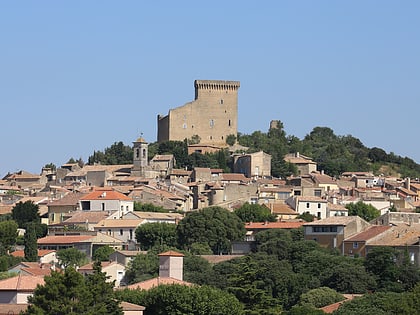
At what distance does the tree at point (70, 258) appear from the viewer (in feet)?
235

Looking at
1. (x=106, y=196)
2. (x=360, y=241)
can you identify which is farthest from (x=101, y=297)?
(x=106, y=196)

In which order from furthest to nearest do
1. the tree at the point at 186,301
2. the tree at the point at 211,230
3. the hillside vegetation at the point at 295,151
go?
the hillside vegetation at the point at 295,151
the tree at the point at 211,230
the tree at the point at 186,301

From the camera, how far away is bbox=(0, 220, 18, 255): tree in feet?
252

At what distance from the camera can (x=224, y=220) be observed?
75875 mm

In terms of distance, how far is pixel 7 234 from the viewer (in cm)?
7775

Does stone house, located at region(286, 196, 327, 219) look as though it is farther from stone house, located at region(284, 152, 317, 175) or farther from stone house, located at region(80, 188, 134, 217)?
stone house, located at region(284, 152, 317, 175)

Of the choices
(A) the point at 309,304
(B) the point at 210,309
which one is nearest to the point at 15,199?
(A) the point at 309,304

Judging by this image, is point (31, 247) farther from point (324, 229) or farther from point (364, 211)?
point (364, 211)

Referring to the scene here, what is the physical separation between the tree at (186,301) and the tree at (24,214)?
31615 mm

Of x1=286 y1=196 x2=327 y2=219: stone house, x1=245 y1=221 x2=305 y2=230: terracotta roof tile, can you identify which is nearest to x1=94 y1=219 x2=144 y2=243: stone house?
x1=245 y1=221 x2=305 y2=230: terracotta roof tile

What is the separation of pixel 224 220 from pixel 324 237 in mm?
5838

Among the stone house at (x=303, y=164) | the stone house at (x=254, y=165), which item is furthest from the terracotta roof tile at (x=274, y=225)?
the stone house at (x=303, y=164)

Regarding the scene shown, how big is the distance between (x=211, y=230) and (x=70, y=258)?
8.24 metres

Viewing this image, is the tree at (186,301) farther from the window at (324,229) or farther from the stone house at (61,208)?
the stone house at (61,208)
